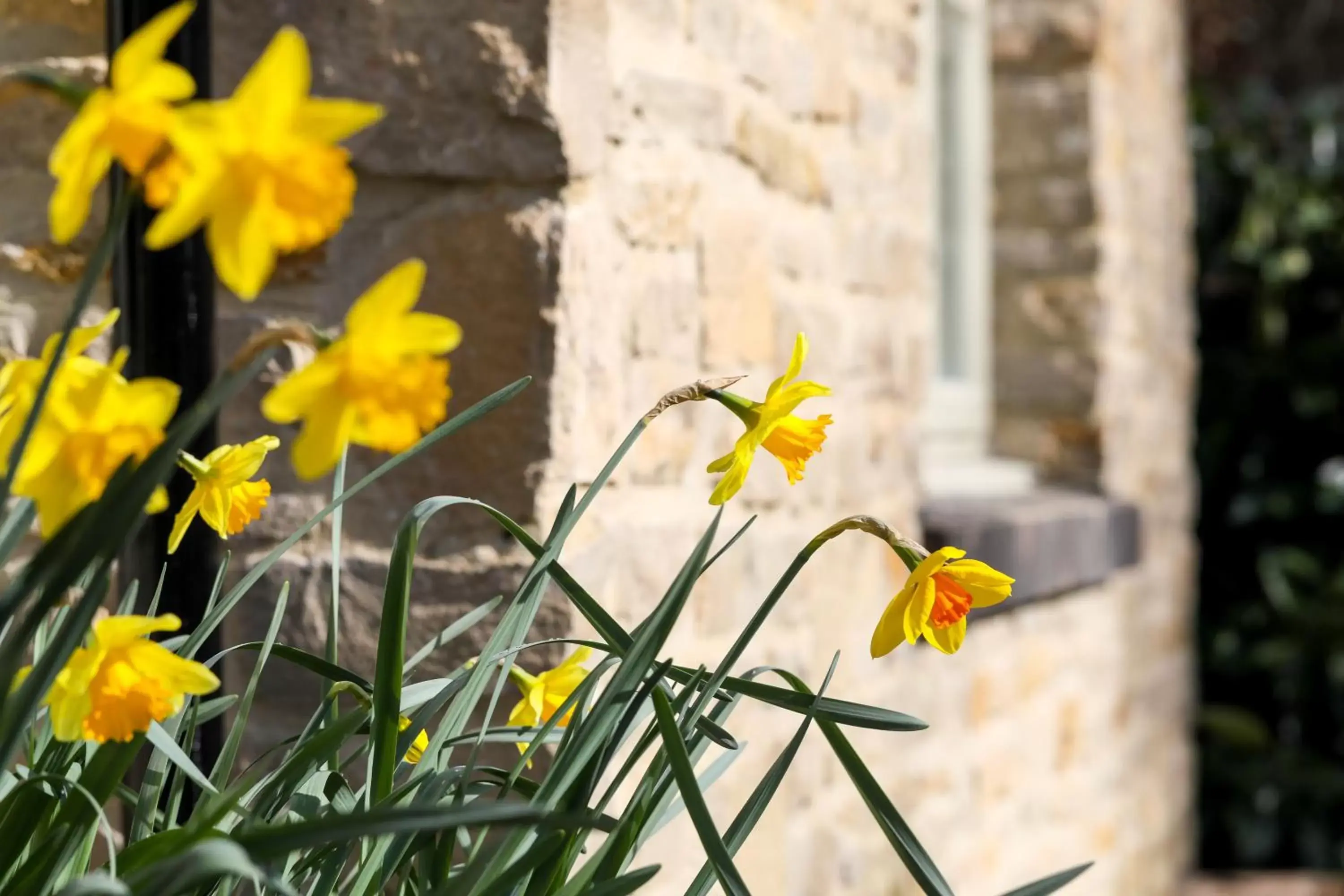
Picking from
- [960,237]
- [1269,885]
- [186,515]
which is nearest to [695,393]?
[186,515]

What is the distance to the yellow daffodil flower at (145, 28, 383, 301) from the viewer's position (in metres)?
0.53

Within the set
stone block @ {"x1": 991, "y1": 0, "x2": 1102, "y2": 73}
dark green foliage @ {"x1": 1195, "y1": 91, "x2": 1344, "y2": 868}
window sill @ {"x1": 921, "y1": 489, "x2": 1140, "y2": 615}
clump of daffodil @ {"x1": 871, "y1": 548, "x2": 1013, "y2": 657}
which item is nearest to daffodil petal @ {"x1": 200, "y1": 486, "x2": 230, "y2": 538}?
clump of daffodil @ {"x1": 871, "y1": 548, "x2": 1013, "y2": 657}

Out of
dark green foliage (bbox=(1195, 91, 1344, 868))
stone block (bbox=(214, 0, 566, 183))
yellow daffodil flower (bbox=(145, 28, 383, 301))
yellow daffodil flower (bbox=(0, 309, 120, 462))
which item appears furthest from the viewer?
dark green foliage (bbox=(1195, 91, 1344, 868))

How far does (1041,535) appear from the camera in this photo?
2898 millimetres

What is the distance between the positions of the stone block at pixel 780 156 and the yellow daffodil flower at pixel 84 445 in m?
1.22

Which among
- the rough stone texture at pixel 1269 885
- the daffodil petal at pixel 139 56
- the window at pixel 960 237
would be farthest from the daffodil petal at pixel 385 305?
the rough stone texture at pixel 1269 885

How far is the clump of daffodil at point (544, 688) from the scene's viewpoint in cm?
99

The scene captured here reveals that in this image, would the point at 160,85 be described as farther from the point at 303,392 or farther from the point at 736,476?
the point at 736,476

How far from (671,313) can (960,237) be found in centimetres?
203

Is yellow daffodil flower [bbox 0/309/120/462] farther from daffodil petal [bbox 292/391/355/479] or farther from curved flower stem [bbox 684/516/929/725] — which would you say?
curved flower stem [bbox 684/516/929/725]

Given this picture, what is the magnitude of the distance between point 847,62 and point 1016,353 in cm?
167

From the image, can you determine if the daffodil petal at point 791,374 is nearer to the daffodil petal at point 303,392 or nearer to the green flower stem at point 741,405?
the green flower stem at point 741,405

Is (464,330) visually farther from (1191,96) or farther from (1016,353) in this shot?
(1191,96)

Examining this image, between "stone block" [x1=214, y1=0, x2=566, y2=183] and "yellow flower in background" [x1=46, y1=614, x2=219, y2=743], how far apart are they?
0.81 meters
